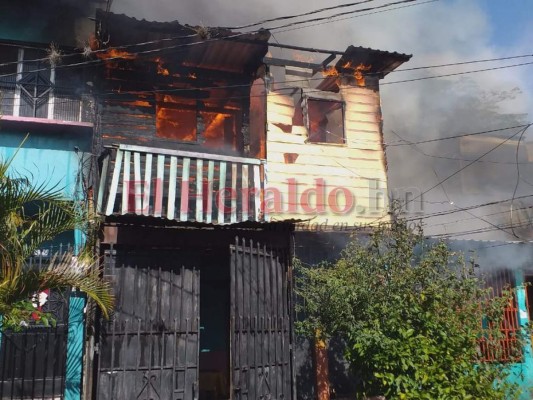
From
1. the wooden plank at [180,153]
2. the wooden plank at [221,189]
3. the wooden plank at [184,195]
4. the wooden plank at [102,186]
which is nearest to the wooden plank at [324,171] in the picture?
the wooden plank at [180,153]

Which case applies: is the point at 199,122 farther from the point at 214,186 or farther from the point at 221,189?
the point at 221,189

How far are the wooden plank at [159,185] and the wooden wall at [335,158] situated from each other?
2.74 metres

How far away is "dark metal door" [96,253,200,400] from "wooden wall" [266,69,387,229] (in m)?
4.69

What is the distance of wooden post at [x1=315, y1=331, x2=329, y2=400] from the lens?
9.92 m

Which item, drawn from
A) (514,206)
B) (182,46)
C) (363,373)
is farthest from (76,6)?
(514,206)

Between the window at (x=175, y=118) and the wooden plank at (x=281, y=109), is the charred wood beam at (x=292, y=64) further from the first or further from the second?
the window at (x=175, y=118)

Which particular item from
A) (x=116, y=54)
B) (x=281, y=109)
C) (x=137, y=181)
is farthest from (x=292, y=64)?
(x=137, y=181)

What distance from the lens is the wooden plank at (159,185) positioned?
382 inches

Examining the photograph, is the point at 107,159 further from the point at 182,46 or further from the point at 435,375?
the point at 435,375

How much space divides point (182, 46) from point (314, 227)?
5.08m

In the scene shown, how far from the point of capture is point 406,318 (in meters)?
7.28

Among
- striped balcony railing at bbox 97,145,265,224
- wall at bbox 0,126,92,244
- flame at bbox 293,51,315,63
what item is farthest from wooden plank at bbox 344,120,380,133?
wall at bbox 0,126,92,244

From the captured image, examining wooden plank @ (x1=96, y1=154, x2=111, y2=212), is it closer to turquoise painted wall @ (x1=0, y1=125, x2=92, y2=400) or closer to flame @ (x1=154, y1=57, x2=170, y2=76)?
turquoise painted wall @ (x1=0, y1=125, x2=92, y2=400)

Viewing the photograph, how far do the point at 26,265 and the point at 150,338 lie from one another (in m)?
1.97
